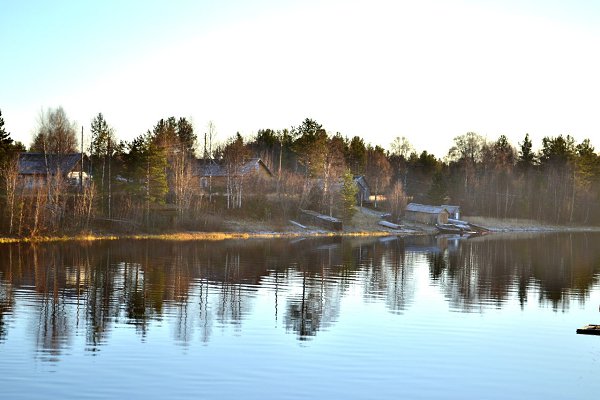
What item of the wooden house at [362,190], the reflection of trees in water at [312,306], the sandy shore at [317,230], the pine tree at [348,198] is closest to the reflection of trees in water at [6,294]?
the reflection of trees in water at [312,306]

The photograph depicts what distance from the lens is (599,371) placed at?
949 inches

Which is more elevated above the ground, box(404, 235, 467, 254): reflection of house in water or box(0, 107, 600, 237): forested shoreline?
box(0, 107, 600, 237): forested shoreline

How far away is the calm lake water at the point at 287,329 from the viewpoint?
2131 centimetres

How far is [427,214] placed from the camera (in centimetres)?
12156

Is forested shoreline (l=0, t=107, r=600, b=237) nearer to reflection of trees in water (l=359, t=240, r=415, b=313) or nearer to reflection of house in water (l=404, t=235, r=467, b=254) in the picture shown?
reflection of house in water (l=404, t=235, r=467, b=254)

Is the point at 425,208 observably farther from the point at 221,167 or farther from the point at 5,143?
the point at 5,143

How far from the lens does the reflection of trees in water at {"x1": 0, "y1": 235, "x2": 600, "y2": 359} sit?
102ft

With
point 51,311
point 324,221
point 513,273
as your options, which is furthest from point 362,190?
point 51,311

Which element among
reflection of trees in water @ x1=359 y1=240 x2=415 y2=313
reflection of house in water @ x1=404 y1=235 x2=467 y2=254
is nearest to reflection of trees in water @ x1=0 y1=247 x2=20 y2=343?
reflection of trees in water @ x1=359 y1=240 x2=415 y2=313

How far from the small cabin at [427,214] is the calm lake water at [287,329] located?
6256 centimetres

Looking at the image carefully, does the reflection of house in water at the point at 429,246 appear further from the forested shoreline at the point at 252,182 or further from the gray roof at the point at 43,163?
the gray roof at the point at 43,163

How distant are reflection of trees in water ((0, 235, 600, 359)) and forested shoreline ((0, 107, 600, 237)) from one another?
858 cm

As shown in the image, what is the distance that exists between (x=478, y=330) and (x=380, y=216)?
8537 centimetres

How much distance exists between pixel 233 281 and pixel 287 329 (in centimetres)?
1540
